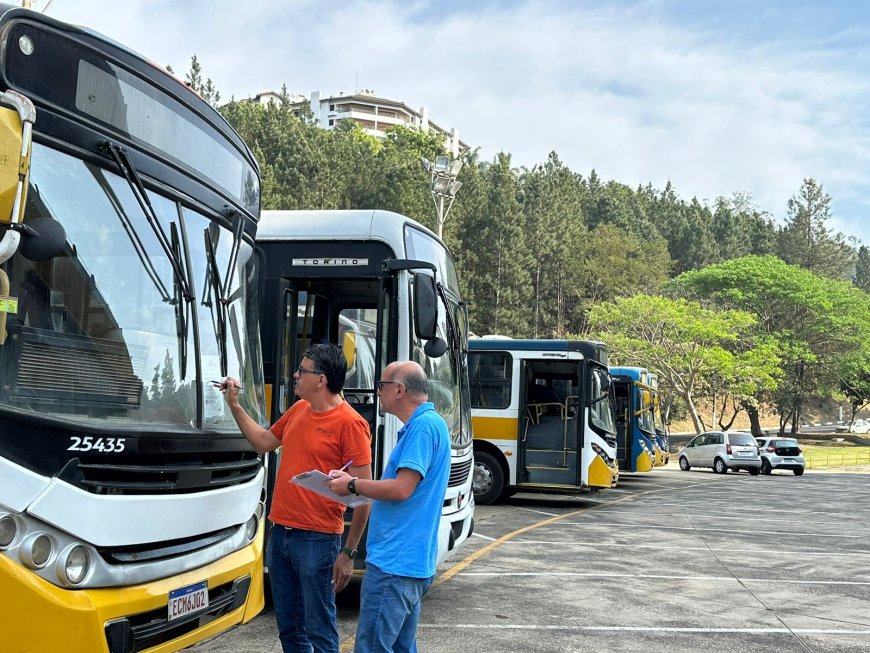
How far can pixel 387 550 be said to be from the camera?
4168mm

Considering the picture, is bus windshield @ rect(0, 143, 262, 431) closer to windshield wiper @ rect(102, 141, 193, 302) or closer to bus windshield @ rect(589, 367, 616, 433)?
windshield wiper @ rect(102, 141, 193, 302)

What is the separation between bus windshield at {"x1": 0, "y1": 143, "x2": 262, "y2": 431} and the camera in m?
3.63

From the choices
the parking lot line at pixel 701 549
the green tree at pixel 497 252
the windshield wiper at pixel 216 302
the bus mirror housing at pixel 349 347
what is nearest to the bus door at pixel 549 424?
the parking lot line at pixel 701 549

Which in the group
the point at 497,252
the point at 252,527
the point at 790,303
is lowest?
the point at 252,527

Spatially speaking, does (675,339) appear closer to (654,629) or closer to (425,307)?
(654,629)

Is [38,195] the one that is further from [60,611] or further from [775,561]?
[775,561]

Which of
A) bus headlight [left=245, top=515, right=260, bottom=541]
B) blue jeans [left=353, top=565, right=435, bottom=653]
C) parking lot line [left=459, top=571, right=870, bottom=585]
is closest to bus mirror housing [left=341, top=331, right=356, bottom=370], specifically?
parking lot line [left=459, top=571, right=870, bottom=585]

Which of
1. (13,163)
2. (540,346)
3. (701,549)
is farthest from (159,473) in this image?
(540,346)

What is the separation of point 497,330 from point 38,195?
167 ft

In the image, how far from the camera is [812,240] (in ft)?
→ 256

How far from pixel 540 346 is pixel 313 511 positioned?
1263cm

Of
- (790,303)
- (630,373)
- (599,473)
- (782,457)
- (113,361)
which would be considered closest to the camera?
(113,361)

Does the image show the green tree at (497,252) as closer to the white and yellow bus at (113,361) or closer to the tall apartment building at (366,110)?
the white and yellow bus at (113,361)

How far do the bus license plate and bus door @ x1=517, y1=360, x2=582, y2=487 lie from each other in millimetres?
12569
